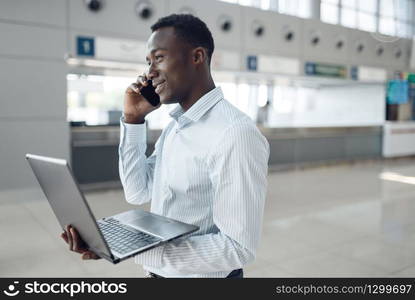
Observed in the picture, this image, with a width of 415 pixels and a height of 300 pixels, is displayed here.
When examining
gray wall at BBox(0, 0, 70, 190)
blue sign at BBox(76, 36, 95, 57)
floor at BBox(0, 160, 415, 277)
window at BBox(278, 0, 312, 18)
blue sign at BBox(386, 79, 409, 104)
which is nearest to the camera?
floor at BBox(0, 160, 415, 277)

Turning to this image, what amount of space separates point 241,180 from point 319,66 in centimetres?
905

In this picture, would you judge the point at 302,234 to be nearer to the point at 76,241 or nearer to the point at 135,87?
the point at 135,87

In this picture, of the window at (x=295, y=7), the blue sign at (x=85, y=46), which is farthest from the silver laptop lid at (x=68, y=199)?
the window at (x=295, y=7)

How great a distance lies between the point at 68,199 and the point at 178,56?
508 mm

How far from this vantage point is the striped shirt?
1073 mm

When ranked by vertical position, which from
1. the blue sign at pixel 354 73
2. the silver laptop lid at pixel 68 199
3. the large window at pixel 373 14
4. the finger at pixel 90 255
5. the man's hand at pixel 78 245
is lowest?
the finger at pixel 90 255

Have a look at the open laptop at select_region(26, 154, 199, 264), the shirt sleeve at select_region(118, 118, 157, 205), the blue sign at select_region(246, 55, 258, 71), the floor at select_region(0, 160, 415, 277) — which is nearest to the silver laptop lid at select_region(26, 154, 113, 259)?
the open laptop at select_region(26, 154, 199, 264)

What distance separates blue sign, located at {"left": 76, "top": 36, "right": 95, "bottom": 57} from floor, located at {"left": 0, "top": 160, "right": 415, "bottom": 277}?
211cm

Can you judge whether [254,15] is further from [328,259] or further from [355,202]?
[328,259]

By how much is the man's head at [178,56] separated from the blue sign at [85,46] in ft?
17.1

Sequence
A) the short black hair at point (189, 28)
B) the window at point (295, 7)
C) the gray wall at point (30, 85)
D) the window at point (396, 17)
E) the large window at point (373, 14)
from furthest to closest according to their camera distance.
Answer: the window at point (396, 17)
the large window at point (373, 14)
the window at point (295, 7)
the gray wall at point (30, 85)
the short black hair at point (189, 28)

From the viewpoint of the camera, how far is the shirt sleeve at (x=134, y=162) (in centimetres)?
146

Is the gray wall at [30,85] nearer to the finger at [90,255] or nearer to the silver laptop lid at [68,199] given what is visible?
the silver laptop lid at [68,199]

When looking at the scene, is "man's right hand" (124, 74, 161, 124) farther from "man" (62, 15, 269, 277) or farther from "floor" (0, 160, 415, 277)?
"floor" (0, 160, 415, 277)
